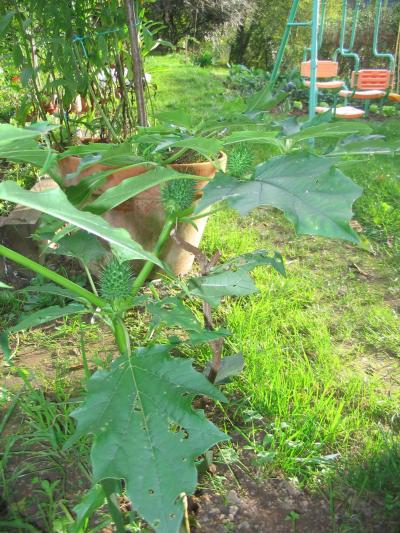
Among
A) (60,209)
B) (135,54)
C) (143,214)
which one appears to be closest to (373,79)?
(135,54)

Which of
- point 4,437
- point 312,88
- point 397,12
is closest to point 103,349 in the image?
point 4,437

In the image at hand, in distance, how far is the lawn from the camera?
4.04 ft

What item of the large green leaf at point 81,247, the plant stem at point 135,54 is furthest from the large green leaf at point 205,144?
the plant stem at point 135,54

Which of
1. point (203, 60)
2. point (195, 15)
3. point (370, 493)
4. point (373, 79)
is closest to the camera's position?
point (370, 493)

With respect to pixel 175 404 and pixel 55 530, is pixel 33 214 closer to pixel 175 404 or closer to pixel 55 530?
pixel 55 530

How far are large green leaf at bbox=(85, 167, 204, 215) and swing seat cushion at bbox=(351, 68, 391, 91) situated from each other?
6034 mm

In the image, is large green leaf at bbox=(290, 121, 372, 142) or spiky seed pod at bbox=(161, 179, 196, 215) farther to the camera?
spiky seed pod at bbox=(161, 179, 196, 215)

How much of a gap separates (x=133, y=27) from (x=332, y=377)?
1551 millimetres

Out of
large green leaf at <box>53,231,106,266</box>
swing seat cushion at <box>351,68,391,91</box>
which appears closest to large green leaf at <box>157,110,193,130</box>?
large green leaf at <box>53,231,106,266</box>

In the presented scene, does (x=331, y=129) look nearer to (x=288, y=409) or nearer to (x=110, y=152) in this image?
(x=110, y=152)

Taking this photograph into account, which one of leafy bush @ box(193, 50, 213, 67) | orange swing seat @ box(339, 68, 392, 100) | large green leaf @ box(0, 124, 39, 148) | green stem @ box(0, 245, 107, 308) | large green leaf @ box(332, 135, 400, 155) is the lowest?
leafy bush @ box(193, 50, 213, 67)

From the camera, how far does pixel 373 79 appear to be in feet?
20.1

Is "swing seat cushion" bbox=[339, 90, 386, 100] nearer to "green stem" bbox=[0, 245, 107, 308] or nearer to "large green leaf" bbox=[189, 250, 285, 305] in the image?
"large green leaf" bbox=[189, 250, 285, 305]

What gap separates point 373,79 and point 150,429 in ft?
20.5
